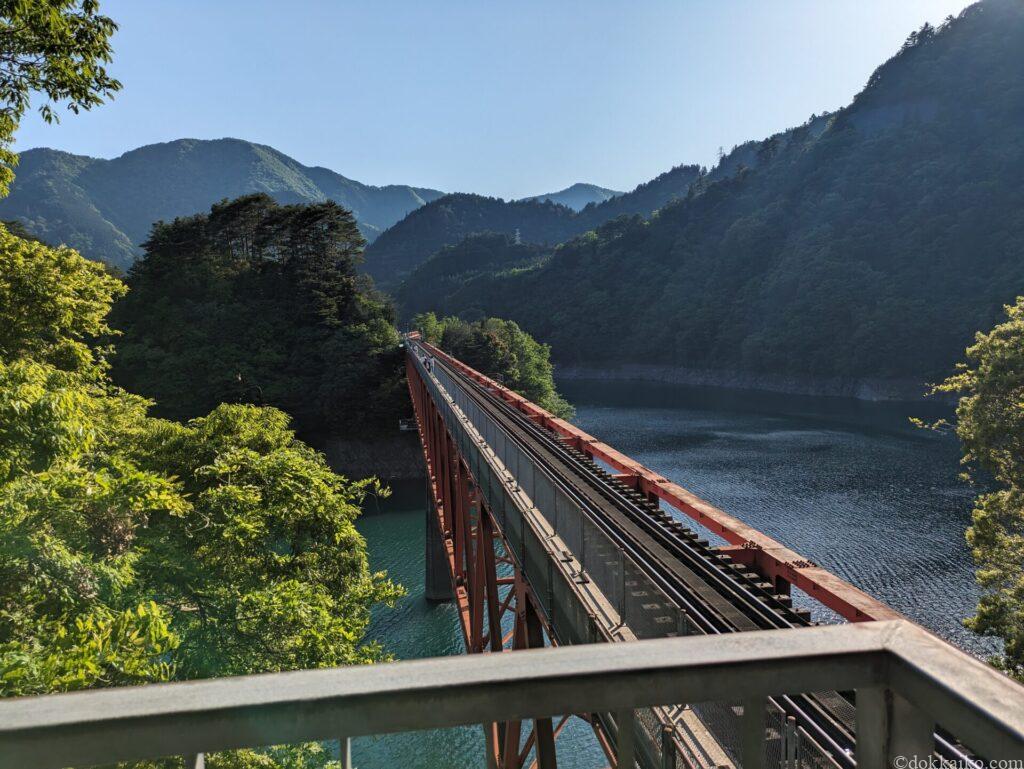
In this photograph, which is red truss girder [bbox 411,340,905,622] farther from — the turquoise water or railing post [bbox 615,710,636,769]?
the turquoise water

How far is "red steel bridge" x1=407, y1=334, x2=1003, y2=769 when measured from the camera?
11.7 feet

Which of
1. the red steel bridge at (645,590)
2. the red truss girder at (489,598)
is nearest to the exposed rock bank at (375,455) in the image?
the red truss girder at (489,598)

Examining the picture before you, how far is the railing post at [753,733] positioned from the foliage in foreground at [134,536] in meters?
5.59

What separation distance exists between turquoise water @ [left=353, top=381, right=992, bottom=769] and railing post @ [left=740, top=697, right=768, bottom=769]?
17.0 m

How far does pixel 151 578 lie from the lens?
414 inches

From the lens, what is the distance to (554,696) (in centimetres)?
125

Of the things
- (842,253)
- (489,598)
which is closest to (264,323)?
(489,598)

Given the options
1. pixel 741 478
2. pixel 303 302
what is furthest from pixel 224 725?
pixel 303 302

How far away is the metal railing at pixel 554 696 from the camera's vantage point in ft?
3.65

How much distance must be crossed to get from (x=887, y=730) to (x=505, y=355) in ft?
185

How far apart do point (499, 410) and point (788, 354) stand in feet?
283

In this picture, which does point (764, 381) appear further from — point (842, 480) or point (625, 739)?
point (625, 739)

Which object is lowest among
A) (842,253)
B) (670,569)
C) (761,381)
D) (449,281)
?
(761,381)

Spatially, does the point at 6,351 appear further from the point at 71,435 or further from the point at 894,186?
the point at 894,186
